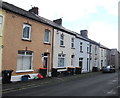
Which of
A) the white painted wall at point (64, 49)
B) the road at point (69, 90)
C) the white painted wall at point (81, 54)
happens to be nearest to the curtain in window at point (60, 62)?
the white painted wall at point (64, 49)

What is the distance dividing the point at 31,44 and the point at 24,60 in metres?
1.86

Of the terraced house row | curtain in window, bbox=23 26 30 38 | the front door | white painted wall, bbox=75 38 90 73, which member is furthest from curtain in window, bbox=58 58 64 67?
curtain in window, bbox=23 26 30 38

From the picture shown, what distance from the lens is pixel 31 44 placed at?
13320 mm

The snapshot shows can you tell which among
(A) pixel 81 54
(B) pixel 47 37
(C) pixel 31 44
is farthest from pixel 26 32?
(A) pixel 81 54

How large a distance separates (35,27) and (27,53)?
3080 millimetres

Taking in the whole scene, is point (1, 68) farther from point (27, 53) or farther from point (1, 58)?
point (27, 53)

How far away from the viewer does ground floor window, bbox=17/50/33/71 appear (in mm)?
12273

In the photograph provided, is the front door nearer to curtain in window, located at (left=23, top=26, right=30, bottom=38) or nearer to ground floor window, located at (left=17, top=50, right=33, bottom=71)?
ground floor window, located at (left=17, top=50, right=33, bottom=71)

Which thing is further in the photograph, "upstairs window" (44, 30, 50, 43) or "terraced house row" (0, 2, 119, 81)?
"upstairs window" (44, 30, 50, 43)

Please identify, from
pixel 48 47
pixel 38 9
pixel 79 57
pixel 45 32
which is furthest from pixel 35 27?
pixel 79 57

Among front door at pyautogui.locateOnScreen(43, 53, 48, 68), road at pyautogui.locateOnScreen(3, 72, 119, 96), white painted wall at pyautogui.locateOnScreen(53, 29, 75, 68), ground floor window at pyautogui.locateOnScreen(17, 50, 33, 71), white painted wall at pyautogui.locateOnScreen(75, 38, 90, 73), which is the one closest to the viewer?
road at pyautogui.locateOnScreen(3, 72, 119, 96)

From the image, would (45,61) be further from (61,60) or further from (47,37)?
(61,60)

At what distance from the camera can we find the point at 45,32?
15539 mm

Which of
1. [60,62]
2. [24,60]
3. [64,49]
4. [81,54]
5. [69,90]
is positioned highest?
[64,49]
